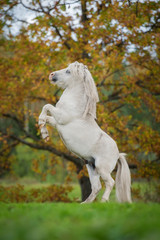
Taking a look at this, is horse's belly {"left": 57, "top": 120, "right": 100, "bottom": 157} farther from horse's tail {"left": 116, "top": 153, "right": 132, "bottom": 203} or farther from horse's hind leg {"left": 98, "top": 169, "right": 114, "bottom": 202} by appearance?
horse's tail {"left": 116, "top": 153, "right": 132, "bottom": 203}

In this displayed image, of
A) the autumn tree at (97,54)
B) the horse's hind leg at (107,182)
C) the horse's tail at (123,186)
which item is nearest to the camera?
the horse's hind leg at (107,182)

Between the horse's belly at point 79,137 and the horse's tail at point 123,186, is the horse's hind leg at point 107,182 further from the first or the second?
the horse's belly at point 79,137

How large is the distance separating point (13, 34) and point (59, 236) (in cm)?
863

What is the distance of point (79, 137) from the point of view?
446 cm

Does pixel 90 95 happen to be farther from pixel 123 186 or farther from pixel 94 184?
pixel 123 186

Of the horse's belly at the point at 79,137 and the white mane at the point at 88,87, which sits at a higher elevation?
the white mane at the point at 88,87

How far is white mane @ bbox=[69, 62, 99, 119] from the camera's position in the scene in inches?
181

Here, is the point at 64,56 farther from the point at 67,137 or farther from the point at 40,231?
the point at 40,231

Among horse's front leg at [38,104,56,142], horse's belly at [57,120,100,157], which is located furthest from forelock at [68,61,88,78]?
horse's belly at [57,120,100,157]

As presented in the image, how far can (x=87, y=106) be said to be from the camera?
4.59 metres

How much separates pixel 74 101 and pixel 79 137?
59 cm

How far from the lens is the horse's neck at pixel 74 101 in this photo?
180 inches

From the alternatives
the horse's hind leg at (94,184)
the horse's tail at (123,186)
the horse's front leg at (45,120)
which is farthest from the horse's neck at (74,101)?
the horse's tail at (123,186)

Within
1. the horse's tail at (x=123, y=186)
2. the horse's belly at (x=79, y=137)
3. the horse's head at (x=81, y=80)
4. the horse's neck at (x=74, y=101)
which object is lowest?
the horse's tail at (x=123, y=186)
